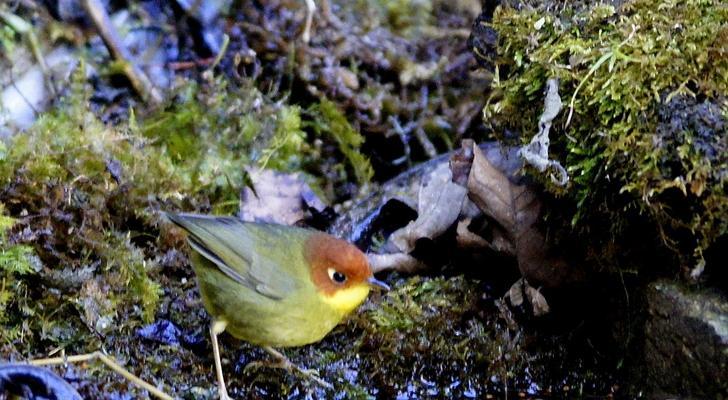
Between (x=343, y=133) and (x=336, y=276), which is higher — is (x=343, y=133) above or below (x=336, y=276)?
below

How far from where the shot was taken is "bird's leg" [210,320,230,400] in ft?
10.7

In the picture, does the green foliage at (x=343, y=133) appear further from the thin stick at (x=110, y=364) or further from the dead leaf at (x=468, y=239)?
the thin stick at (x=110, y=364)

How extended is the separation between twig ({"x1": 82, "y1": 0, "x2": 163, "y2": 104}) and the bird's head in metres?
2.33

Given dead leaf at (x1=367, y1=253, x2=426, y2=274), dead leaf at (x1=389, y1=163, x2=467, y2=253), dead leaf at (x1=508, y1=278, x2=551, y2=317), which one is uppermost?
dead leaf at (x1=389, y1=163, x2=467, y2=253)

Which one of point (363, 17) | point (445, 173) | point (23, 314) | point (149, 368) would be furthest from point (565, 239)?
point (363, 17)

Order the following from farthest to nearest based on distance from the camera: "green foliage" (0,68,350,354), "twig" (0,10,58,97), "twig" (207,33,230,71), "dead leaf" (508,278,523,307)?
"twig" (207,33,230,71)
"twig" (0,10,58,97)
"dead leaf" (508,278,523,307)
"green foliage" (0,68,350,354)

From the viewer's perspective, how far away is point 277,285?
3443 millimetres

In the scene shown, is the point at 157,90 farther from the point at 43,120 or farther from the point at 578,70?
the point at 578,70

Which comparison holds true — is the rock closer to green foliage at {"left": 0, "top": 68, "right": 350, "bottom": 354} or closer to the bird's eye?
the bird's eye

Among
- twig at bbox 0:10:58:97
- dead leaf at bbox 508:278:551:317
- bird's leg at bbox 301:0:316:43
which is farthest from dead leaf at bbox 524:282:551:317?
twig at bbox 0:10:58:97

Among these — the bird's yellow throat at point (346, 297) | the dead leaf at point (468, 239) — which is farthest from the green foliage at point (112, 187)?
the dead leaf at point (468, 239)

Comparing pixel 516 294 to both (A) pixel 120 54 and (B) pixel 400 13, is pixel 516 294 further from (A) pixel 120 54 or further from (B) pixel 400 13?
(B) pixel 400 13

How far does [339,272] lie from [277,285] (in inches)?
9.8

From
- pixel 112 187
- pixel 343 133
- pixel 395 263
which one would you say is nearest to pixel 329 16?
pixel 343 133
